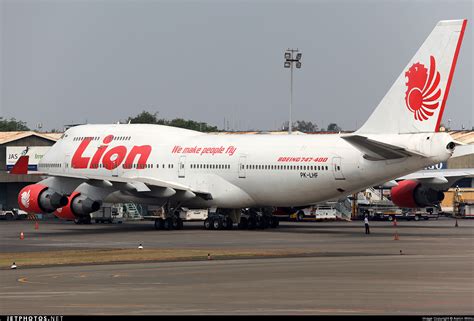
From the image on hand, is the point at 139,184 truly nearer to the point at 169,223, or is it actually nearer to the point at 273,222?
the point at 169,223

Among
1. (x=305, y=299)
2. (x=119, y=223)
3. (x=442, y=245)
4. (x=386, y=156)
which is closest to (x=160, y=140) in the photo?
(x=119, y=223)

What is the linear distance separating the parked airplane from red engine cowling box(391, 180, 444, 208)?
0.17 metres

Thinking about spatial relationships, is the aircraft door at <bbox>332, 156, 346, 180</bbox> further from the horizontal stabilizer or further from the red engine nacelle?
the red engine nacelle

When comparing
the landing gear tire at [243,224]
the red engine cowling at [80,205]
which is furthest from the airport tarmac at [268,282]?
the landing gear tire at [243,224]

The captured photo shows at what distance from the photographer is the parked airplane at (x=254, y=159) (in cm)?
5119

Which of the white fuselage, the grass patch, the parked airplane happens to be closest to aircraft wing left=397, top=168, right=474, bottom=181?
the parked airplane

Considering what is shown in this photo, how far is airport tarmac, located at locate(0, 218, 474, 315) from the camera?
2316 centimetres

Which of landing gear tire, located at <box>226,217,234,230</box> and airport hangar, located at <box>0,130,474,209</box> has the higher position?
airport hangar, located at <box>0,130,474,209</box>

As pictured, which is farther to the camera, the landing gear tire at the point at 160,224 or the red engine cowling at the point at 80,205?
the landing gear tire at the point at 160,224

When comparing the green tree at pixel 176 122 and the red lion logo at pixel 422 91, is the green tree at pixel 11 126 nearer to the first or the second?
the green tree at pixel 176 122

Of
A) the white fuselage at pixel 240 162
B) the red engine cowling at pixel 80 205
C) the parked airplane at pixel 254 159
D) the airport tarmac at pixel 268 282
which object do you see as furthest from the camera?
the red engine cowling at pixel 80 205

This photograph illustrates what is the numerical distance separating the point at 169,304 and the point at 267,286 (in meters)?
4.61

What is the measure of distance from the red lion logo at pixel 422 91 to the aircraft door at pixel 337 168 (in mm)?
4646

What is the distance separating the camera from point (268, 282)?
28.6 meters
